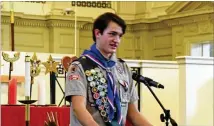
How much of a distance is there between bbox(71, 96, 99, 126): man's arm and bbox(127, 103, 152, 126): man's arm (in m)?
0.24

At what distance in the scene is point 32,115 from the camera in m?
Result: 3.48

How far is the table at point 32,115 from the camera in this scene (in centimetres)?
342

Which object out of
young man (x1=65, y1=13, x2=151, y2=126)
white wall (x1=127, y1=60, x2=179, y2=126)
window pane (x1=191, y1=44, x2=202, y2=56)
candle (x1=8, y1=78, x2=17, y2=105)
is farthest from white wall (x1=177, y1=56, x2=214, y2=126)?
young man (x1=65, y1=13, x2=151, y2=126)

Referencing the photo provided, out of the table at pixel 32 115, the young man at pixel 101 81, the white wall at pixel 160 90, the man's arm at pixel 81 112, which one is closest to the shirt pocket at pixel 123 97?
the young man at pixel 101 81

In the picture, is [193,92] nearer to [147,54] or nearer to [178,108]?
[178,108]

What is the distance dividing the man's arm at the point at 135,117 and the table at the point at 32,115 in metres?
0.99

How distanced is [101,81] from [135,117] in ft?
0.71

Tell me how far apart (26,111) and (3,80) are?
229cm

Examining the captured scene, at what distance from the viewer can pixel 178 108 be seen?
7.59 m

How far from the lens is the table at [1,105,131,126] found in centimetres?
342

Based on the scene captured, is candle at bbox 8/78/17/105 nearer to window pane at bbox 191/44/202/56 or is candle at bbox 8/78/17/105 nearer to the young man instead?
the young man

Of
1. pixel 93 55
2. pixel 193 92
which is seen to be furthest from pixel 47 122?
pixel 193 92

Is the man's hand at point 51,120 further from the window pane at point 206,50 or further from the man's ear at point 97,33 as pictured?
the window pane at point 206,50

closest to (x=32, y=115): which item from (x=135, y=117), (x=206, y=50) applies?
(x=135, y=117)
